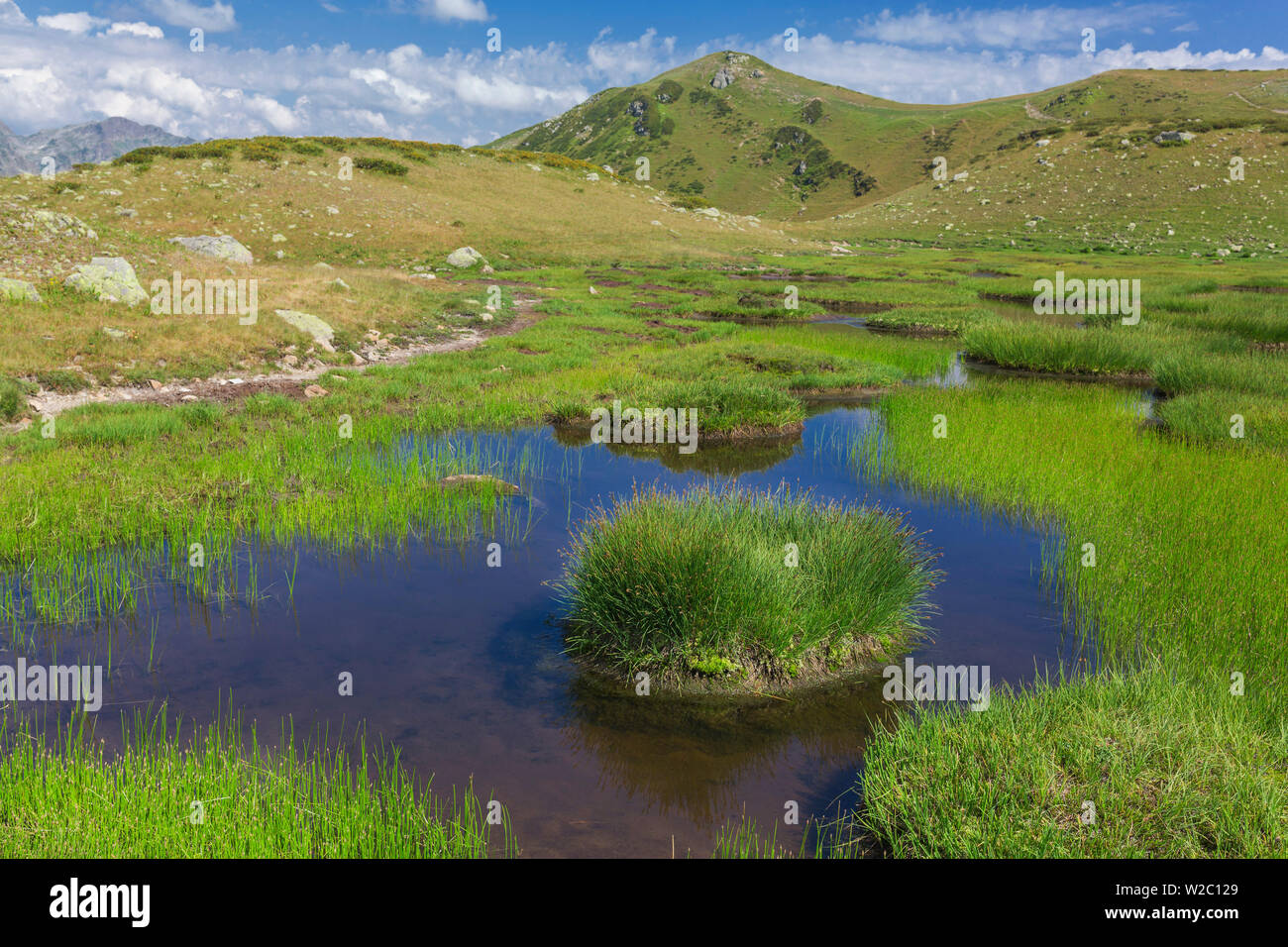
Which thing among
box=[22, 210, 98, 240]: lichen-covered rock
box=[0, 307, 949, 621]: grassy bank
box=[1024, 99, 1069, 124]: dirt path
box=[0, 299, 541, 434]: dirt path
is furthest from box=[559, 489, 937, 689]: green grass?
box=[1024, 99, 1069, 124]: dirt path

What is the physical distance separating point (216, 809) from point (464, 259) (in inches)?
1833

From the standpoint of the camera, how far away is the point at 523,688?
7848mm

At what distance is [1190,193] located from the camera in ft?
304

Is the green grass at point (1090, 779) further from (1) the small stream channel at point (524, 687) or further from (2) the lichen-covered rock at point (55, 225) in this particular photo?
(2) the lichen-covered rock at point (55, 225)

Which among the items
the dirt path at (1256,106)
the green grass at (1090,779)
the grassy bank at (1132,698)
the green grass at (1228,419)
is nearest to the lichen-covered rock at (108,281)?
the grassy bank at (1132,698)

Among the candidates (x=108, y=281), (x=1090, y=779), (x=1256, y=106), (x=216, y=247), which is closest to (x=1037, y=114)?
(x=1256, y=106)

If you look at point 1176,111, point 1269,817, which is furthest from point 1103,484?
point 1176,111

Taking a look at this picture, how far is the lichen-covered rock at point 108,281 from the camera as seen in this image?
21047mm

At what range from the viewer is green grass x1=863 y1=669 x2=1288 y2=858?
481 cm

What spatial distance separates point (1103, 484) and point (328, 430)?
1483cm

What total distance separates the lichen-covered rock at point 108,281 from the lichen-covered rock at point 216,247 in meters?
14.9

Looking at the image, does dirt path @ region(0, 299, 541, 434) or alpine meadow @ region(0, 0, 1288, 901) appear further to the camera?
dirt path @ region(0, 299, 541, 434)

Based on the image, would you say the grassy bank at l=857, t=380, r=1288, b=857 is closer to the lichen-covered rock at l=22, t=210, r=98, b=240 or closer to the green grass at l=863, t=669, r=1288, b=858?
the green grass at l=863, t=669, r=1288, b=858

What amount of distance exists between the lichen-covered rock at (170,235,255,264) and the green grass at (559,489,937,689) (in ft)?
116
